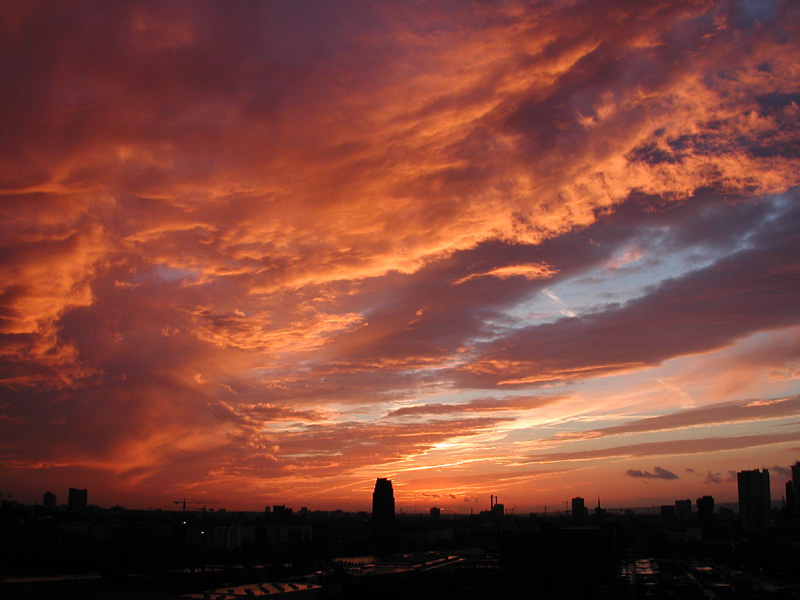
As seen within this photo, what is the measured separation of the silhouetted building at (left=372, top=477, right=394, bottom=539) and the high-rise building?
95.7 m

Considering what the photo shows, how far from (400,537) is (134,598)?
4594 inches

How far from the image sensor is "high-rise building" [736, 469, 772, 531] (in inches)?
6580

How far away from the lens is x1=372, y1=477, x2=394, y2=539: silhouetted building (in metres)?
143

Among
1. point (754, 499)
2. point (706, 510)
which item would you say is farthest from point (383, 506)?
point (754, 499)

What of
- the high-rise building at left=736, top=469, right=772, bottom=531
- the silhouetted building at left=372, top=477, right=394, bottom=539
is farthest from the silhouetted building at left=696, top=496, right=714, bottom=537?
the silhouetted building at left=372, top=477, right=394, bottom=539

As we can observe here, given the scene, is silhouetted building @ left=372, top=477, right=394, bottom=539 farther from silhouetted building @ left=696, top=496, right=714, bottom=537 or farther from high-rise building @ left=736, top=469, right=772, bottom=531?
high-rise building @ left=736, top=469, right=772, bottom=531

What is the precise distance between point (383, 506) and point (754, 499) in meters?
103

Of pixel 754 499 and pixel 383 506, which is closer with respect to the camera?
pixel 383 506

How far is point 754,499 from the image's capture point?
566 feet

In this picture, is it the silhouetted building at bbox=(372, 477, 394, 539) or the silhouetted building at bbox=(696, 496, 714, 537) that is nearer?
the silhouetted building at bbox=(372, 477, 394, 539)

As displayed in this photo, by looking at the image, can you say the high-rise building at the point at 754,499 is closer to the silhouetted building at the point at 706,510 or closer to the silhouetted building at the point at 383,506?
the silhouetted building at the point at 706,510

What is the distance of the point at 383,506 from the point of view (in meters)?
146

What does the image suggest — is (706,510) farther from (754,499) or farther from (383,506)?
(383,506)

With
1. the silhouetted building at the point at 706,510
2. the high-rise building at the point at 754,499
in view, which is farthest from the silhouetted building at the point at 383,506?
the high-rise building at the point at 754,499
